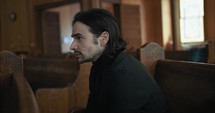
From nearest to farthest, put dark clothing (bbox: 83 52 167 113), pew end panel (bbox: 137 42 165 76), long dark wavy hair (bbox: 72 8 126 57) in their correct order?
A: dark clothing (bbox: 83 52 167 113) < long dark wavy hair (bbox: 72 8 126 57) < pew end panel (bbox: 137 42 165 76)

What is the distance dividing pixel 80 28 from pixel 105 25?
0.12 metres

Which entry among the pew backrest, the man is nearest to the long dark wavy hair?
the man

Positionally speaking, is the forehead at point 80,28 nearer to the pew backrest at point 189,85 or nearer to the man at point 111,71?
the man at point 111,71

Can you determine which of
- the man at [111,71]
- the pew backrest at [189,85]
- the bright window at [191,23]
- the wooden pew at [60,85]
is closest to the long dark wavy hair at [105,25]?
the man at [111,71]

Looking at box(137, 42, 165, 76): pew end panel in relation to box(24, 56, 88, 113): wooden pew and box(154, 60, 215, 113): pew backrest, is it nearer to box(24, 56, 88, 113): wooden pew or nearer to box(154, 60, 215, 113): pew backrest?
box(154, 60, 215, 113): pew backrest

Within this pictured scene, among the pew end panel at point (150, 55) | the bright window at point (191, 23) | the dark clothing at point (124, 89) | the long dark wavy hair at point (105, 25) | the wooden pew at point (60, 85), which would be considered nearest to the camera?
the dark clothing at point (124, 89)

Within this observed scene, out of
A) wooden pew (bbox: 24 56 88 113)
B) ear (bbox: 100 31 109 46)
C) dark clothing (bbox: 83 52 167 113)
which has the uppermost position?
ear (bbox: 100 31 109 46)

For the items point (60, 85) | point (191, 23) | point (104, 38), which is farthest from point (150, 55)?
point (191, 23)

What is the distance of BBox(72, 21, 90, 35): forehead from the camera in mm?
1308

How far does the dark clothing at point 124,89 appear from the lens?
1103 mm

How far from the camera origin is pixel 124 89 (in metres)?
1.11

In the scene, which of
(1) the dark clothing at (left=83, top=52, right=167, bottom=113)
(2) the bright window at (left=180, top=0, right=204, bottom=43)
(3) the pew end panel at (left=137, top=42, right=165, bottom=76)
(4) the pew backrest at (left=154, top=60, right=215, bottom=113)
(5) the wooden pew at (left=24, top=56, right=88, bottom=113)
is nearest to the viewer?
(1) the dark clothing at (left=83, top=52, right=167, bottom=113)

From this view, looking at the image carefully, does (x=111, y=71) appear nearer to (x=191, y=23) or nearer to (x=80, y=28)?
(x=80, y=28)

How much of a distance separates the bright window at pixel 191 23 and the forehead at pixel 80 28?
5.71 m
